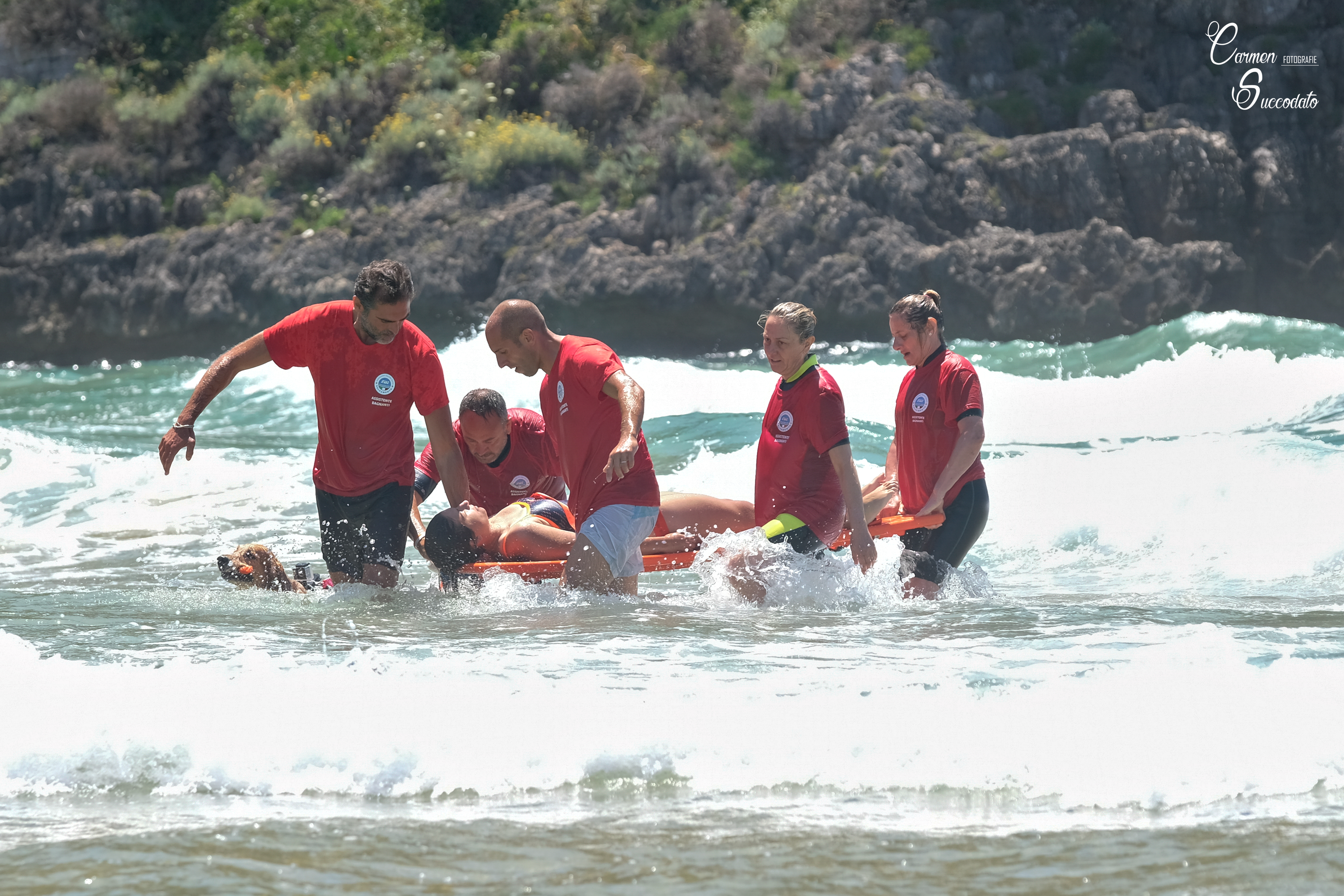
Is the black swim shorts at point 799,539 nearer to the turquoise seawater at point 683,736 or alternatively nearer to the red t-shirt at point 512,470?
the turquoise seawater at point 683,736

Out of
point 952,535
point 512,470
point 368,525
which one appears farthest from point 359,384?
point 952,535

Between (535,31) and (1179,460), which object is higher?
(535,31)

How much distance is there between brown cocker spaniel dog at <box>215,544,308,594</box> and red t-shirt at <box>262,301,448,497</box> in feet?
2.59

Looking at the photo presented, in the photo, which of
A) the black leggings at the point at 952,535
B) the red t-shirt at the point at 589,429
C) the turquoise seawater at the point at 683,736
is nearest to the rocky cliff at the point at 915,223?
the turquoise seawater at the point at 683,736

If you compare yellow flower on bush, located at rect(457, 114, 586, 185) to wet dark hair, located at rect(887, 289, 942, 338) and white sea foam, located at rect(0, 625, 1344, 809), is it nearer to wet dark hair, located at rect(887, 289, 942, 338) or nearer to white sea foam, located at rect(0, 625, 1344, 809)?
wet dark hair, located at rect(887, 289, 942, 338)

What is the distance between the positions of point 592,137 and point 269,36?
8.68 m

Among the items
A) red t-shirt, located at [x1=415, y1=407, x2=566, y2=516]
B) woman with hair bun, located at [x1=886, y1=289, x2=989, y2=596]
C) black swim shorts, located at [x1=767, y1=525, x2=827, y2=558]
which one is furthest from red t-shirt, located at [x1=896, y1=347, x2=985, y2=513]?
red t-shirt, located at [x1=415, y1=407, x2=566, y2=516]

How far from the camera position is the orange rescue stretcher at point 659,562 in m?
5.71

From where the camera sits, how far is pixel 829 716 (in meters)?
4.05

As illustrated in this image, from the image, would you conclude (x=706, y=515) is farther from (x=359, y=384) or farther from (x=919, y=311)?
(x=359, y=384)

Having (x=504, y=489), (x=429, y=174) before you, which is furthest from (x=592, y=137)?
(x=504, y=489)

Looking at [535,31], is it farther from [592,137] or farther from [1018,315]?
[1018,315]

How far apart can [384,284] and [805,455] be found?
1899 mm

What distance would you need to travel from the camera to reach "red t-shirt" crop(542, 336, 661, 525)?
207 inches
